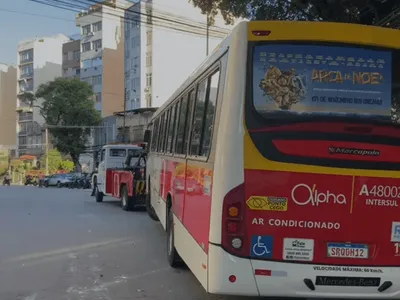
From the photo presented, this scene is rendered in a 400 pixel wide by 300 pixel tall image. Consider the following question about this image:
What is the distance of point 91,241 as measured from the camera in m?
10.4

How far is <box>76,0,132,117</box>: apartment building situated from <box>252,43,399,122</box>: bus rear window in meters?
67.8

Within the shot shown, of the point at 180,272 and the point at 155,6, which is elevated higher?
the point at 155,6

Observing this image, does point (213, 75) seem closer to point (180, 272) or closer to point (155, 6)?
point (180, 272)

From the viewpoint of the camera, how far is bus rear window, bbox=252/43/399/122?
185 inches

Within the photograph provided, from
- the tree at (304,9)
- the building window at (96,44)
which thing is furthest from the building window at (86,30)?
the tree at (304,9)

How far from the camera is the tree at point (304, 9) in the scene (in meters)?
12.9

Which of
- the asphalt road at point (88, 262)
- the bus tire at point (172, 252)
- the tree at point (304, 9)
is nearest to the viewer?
the asphalt road at point (88, 262)

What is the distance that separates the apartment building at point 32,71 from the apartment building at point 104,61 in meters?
20.0

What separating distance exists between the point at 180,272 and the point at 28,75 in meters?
94.2

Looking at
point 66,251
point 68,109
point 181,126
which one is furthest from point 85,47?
point 181,126

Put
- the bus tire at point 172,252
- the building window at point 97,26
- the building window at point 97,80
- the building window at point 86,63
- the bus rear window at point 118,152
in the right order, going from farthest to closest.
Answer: the building window at point 86,63 → the building window at point 97,26 → the building window at point 97,80 → the bus rear window at point 118,152 → the bus tire at point 172,252

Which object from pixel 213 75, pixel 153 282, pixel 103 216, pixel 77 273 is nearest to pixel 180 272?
pixel 153 282

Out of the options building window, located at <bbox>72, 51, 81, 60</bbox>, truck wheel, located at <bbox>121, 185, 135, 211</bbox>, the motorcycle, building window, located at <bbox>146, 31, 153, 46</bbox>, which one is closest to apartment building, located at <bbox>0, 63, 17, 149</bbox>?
building window, located at <bbox>72, 51, 81, 60</bbox>

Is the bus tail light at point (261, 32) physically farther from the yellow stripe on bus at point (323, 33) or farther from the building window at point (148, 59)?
the building window at point (148, 59)
